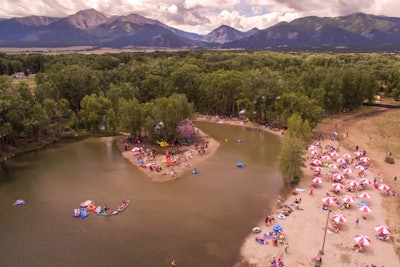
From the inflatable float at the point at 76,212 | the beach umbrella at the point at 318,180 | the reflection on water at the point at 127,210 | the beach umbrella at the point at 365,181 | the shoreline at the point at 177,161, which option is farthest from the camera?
the shoreline at the point at 177,161

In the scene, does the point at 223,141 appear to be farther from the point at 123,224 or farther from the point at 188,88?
the point at 123,224

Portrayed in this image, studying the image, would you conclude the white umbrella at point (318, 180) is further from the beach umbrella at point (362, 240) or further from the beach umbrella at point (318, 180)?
the beach umbrella at point (362, 240)

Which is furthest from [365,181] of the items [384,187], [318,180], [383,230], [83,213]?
[83,213]

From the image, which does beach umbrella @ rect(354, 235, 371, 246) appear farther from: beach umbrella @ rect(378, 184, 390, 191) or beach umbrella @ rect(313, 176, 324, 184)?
beach umbrella @ rect(378, 184, 390, 191)

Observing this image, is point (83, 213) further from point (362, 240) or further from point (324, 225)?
point (362, 240)

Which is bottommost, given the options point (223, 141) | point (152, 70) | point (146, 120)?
point (223, 141)

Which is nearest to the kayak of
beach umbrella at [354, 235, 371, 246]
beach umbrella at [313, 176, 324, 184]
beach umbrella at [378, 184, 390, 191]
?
beach umbrella at [354, 235, 371, 246]

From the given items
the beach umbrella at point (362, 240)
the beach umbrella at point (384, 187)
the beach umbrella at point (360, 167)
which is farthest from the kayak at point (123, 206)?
the beach umbrella at point (360, 167)

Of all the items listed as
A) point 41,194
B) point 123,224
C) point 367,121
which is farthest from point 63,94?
point 367,121
